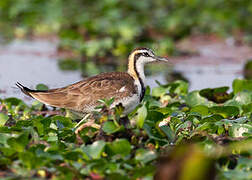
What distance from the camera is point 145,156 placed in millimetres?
4680

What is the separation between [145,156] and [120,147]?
0.21m

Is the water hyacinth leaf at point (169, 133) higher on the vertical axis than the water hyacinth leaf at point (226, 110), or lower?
lower

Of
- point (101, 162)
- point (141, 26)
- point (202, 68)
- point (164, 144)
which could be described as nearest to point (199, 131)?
point (164, 144)

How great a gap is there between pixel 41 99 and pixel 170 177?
303 centimetres

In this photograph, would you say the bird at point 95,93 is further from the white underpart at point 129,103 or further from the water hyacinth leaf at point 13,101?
the water hyacinth leaf at point 13,101

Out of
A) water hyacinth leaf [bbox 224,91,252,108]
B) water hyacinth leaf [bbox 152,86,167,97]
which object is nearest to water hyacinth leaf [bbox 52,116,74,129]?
water hyacinth leaf [bbox 152,86,167,97]

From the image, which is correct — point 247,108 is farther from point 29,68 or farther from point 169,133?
point 29,68

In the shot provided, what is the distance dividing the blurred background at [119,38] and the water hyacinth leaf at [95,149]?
4.80 m

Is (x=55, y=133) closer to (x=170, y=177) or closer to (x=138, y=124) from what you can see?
(x=138, y=124)

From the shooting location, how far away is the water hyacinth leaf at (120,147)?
4.71 meters

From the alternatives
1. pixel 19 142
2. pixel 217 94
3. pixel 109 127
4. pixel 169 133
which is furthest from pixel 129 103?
pixel 19 142

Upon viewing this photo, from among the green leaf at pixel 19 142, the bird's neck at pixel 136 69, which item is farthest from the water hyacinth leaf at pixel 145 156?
the bird's neck at pixel 136 69

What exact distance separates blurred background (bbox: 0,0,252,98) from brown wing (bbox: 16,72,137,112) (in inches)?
108

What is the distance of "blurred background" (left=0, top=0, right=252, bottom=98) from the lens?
37.9 ft
